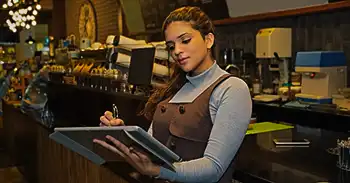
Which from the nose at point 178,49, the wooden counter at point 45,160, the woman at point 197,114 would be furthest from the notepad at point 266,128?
the nose at point 178,49

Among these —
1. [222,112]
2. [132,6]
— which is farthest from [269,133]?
[132,6]

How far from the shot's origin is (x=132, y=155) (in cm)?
124

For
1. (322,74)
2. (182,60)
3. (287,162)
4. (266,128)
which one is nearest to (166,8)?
(322,74)

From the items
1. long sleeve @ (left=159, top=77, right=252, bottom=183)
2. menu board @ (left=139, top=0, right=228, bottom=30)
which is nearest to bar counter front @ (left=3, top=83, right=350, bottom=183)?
long sleeve @ (left=159, top=77, right=252, bottom=183)

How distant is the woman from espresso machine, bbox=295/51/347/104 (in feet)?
4.81

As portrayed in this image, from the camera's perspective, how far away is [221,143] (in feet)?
4.09

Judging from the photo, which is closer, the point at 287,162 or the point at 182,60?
the point at 182,60

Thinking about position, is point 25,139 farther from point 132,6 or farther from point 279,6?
point 279,6

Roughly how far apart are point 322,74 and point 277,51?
0.53 meters

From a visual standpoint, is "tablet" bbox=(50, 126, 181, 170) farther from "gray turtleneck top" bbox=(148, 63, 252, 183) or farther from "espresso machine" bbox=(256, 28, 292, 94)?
"espresso machine" bbox=(256, 28, 292, 94)

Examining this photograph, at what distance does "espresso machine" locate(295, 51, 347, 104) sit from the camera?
8.88 feet

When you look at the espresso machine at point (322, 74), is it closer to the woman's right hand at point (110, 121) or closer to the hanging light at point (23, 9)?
the woman's right hand at point (110, 121)

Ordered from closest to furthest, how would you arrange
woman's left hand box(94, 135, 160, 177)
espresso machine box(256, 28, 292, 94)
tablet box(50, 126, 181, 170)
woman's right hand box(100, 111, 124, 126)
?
tablet box(50, 126, 181, 170), woman's left hand box(94, 135, 160, 177), woman's right hand box(100, 111, 124, 126), espresso machine box(256, 28, 292, 94)

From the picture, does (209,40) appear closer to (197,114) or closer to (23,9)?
(197,114)
